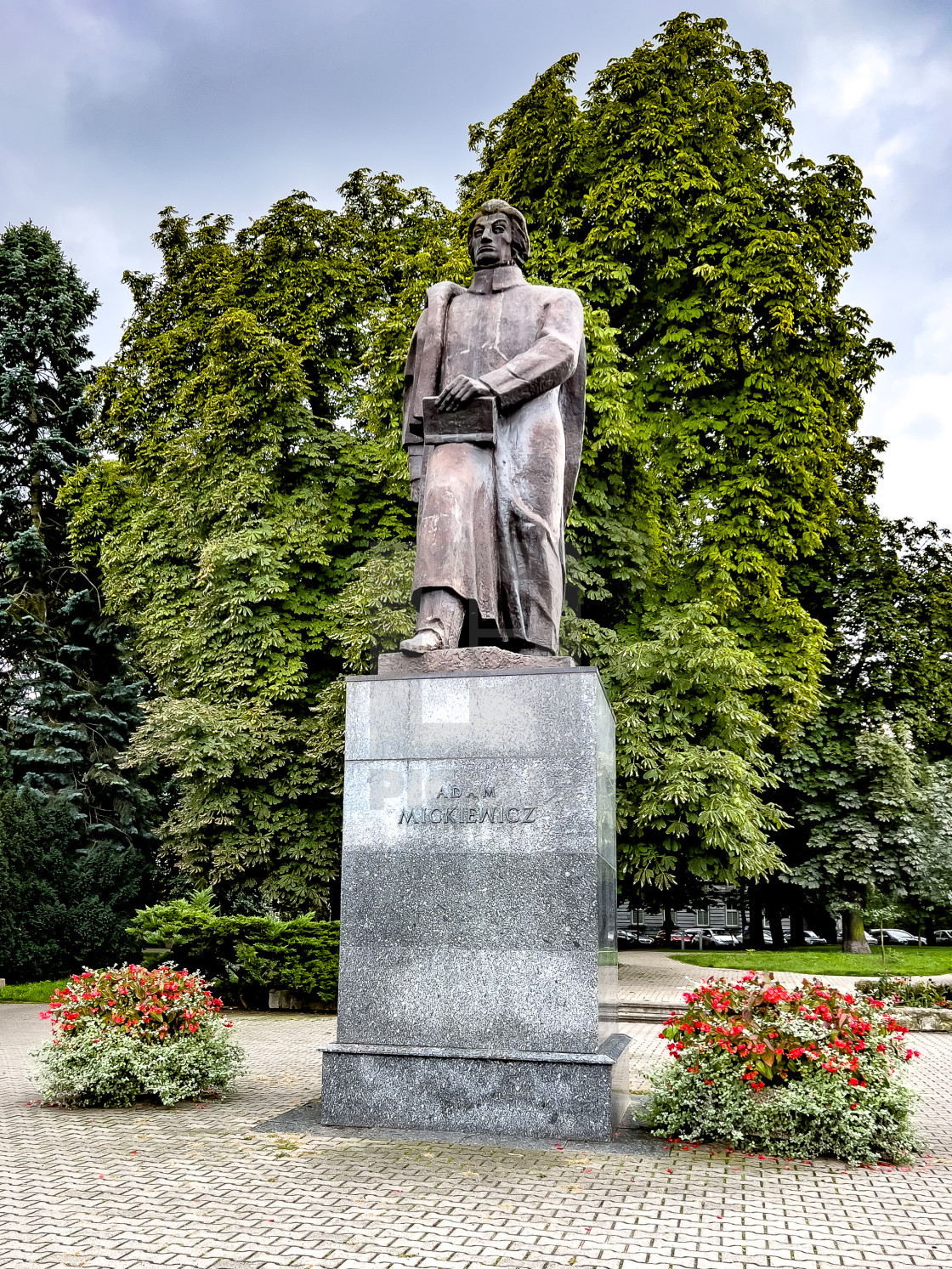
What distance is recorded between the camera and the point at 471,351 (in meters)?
7.61

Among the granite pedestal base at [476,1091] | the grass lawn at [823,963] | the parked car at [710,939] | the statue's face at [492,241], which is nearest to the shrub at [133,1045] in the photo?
the granite pedestal base at [476,1091]

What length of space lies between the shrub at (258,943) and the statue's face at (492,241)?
34.6 feet

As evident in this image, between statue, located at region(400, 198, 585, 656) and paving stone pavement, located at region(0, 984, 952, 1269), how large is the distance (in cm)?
286

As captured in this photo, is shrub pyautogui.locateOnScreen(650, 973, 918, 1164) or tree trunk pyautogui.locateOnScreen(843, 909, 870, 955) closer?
shrub pyautogui.locateOnScreen(650, 973, 918, 1164)

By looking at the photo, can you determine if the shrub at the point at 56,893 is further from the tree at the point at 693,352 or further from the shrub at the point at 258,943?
the tree at the point at 693,352

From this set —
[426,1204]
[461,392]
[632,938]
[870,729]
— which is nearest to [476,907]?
[426,1204]

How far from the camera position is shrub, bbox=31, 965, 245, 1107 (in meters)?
7.31

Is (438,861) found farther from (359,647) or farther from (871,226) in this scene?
(871,226)

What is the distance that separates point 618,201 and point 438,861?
15.6 m

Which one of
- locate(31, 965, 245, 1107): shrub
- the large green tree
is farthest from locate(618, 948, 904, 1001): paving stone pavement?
locate(31, 965, 245, 1107): shrub

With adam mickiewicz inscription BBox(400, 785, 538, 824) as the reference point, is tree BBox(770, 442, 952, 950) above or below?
above

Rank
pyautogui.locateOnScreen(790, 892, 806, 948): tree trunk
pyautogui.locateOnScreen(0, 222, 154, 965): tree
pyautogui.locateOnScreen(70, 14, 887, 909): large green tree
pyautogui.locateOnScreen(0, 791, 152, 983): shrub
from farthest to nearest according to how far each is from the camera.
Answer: pyautogui.locateOnScreen(790, 892, 806, 948): tree trunk
pyautogui.locateOnScreen(0, 222, 154, 965): tree
pyautogui.locateOnScreen(0, 791, 152, 983): shrub
pyautogui.locateOnScreen(70, 14, 887, 909): large green tree

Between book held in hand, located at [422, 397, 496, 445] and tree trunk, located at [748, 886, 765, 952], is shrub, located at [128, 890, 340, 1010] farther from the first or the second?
tree trunk, located at [748, 886, 765, 952]

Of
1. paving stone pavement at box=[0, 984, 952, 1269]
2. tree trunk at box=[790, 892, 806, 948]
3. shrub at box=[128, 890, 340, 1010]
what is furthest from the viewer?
tree trunk at box=[790, 892, 806, 948]
